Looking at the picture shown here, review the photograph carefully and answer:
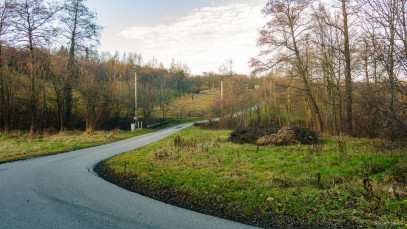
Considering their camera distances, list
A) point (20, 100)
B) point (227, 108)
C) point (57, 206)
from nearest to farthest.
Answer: point (57, 206) < point (20, 100) < point (227, 108)

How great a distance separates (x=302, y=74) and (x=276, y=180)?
13285mm

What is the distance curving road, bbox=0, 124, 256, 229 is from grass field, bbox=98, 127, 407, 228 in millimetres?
517

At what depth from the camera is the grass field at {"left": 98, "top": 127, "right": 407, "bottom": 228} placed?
13.8 feet

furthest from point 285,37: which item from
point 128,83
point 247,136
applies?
point 128,83

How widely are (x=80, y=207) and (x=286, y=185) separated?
490 cm

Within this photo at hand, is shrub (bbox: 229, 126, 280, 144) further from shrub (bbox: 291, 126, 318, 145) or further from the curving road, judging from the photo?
the curving road

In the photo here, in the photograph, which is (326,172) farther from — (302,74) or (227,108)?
(227,108)

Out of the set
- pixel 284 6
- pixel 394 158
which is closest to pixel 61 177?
pixel 394 158

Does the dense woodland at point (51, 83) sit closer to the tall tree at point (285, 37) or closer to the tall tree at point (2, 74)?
the tall tree at point (2, 74)

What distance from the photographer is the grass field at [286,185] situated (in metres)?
4.20

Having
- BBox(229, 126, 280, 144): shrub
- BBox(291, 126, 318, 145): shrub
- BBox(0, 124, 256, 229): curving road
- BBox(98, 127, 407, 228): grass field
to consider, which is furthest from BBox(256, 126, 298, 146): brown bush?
BBox(0, 124, 256, 229): curving road

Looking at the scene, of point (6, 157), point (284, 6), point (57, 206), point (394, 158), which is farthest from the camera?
point (284, 6)

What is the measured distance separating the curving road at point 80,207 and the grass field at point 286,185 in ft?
1.69

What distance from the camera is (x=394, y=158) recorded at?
7008 millimetres
